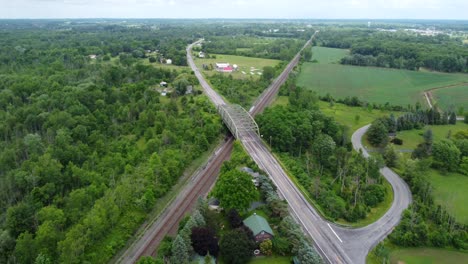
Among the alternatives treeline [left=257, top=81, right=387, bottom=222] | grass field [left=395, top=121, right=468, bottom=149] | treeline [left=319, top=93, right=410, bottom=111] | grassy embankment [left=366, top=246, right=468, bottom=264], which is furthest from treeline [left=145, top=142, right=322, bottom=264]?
treeline [left=319, top=93, right=410, bottom=111]

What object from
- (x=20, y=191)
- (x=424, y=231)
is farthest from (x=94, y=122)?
(x=424, y=231)

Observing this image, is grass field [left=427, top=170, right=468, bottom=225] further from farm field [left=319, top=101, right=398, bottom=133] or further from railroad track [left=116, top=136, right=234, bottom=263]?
railroad track [left=116, top=136, right=234, bottom=263]

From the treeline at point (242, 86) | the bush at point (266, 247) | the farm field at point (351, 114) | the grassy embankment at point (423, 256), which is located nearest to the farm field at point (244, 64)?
the treeline at point (242, 86)

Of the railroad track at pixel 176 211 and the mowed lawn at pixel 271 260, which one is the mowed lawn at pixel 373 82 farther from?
the mowed lawn at pixel 271 260

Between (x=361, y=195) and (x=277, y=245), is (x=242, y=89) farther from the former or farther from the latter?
(x=277, y=245)

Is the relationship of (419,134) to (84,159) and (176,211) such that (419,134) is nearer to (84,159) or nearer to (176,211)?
(176,211)

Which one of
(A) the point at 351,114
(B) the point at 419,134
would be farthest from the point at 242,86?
(B) the point at 419,134
